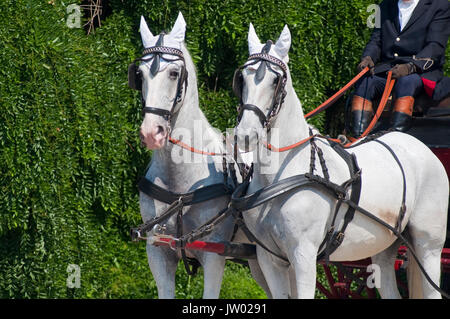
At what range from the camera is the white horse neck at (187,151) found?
368cm

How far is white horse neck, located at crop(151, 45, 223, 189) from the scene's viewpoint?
12.1 ft

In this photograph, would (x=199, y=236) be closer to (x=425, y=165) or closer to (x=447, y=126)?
(x=425, y=165)

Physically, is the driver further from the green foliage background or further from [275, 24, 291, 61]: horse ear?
the green foliage background

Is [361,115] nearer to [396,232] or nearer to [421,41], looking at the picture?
[421,41]

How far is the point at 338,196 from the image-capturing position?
3.39 meters

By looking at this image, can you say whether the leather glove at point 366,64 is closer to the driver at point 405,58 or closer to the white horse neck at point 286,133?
the driver at point 405,58

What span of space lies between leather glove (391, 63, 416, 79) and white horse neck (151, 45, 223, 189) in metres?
1.24

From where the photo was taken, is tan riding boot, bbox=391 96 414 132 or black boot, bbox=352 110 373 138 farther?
black boot, bbox=352 110 373 138

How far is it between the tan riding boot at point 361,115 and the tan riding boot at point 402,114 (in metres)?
0.16

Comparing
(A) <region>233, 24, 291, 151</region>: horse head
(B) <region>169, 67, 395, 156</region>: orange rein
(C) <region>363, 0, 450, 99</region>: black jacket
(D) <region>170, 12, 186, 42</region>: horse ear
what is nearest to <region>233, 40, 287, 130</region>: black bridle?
(A) <region>233, 24, 291, 151</region>: horse head

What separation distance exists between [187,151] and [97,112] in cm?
197

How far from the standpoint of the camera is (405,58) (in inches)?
173

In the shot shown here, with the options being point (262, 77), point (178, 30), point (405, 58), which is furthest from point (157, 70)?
point (405, 58)
